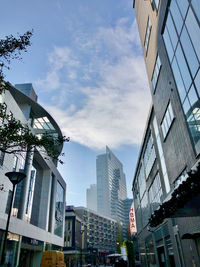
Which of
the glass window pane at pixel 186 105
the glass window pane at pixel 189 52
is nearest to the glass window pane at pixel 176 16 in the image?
the glass window pane at pixel 189 52

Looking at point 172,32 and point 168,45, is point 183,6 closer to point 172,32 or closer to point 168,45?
point 172,32

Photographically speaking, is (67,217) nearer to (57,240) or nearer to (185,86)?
(57,240)

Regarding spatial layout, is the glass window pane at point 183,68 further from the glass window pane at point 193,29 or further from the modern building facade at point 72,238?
the modern building facade at point 72,238

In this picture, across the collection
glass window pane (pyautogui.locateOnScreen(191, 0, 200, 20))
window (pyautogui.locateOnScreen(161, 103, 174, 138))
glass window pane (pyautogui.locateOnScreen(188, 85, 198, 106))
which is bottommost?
glass window pane (pyautogui.locateOnScreen(188, 85, 198, 106))

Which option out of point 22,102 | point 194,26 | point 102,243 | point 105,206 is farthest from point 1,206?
point 105,206

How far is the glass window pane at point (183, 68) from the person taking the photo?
12507mm

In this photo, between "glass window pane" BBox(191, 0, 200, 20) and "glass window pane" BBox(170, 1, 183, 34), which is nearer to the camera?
"glass window pane" BBox(191, 0, 200, 20)

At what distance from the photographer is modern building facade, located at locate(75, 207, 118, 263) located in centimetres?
10194

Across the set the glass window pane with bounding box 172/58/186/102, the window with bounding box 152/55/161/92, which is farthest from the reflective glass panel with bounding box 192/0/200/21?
the window with bounding box 152/55/161/92

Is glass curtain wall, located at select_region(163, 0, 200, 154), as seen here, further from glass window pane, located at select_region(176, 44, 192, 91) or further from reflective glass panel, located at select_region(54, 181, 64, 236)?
reflective glass panel, located at select_region(54, 181, 64, 236)

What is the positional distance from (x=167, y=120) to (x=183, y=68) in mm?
5492

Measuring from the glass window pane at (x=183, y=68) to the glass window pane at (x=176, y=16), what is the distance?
123cm

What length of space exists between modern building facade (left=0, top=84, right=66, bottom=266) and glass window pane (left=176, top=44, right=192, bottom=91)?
39.3ft

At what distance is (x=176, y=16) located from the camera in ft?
44.6
